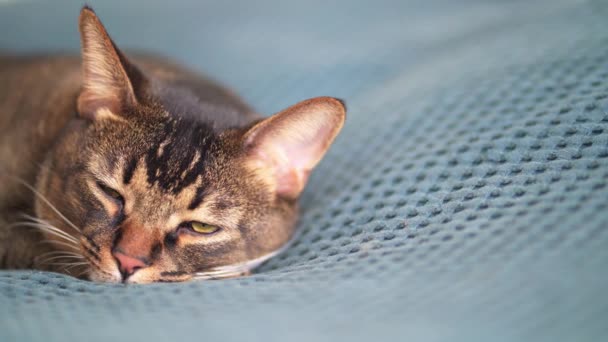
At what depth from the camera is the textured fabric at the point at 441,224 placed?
832mm

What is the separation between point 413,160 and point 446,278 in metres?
0.46

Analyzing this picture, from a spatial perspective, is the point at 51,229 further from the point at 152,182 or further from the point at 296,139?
the point at 296,139

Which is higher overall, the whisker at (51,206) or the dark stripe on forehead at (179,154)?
the dark stripe on forehead at (179,154)

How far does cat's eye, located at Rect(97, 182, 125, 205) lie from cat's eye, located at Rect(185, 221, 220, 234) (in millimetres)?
163

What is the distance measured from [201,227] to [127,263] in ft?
0.62

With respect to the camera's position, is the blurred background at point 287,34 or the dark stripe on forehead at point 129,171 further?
the blurred background at point 287,34

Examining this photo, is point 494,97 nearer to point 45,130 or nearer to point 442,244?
point 442,244

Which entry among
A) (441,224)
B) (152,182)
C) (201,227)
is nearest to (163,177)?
(152,182)

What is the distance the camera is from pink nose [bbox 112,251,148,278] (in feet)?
3.65

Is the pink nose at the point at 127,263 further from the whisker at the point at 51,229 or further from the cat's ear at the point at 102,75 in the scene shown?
the cat's ear at the point at 102,75

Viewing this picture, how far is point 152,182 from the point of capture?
1.17 m

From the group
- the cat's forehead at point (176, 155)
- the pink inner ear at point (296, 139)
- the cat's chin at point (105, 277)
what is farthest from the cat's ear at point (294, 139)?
the cat's chin at point (105, 277)

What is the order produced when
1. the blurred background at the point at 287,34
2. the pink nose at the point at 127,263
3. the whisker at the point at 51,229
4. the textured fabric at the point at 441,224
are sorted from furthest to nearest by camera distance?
the blurred background at the point at 287,34, the whisker at the point at 51,229, the pink nose at the point at 127,263, the textured fabric at the point at 441,224

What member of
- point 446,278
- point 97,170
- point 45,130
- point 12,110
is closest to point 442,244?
point 446,278
